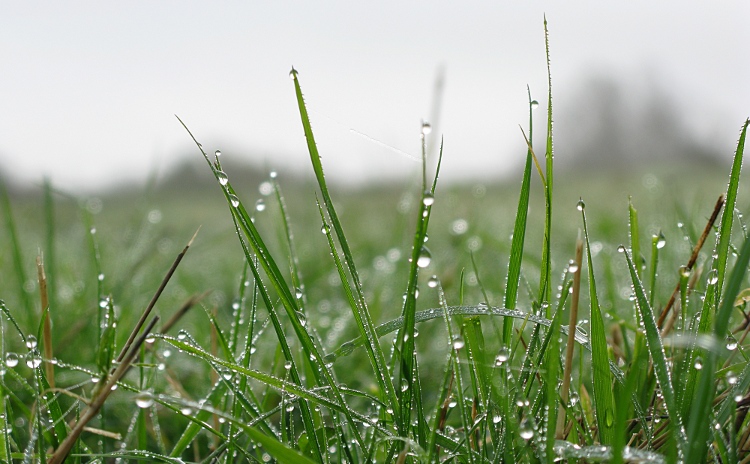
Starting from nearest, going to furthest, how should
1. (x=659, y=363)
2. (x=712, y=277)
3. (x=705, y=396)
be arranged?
(x=705, y=396) → (x=659, y=363) → (x=712, y=277)

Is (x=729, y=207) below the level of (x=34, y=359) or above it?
above

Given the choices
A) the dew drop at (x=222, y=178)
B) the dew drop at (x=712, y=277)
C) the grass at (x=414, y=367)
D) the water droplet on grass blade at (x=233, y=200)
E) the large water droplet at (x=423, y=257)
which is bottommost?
the grass at (x=414, y=367)

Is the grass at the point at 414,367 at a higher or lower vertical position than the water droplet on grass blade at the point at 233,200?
lower

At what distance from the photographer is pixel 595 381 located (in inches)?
23.4

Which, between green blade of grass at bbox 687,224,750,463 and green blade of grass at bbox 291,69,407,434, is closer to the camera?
green blade of grass at bbox 687,224,750,463

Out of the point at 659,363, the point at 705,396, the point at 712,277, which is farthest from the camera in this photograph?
the point at 712,277

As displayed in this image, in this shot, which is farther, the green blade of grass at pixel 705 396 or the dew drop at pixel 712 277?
the dew drop at pixel 712 277

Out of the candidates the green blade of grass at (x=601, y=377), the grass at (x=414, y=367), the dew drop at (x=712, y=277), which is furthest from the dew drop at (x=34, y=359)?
the dew drop at (x=712, y=277)

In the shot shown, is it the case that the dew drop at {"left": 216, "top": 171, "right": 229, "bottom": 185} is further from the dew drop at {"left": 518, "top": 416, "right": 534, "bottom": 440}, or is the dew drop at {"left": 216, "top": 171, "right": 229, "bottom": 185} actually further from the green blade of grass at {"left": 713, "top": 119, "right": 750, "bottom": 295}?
the green blade of grass at {"left": 713, "top": 119, "right": 750, "bottom": 295}

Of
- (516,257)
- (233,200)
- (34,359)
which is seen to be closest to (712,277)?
(516,257)

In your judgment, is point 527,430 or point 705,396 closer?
point 705,396

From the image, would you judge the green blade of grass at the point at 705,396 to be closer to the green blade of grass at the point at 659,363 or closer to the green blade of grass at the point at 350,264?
the green blade of grass at the point at 659,363

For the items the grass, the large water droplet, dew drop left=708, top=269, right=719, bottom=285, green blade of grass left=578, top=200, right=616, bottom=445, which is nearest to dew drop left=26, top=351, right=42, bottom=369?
the grass

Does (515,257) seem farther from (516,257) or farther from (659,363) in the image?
(659,363)
